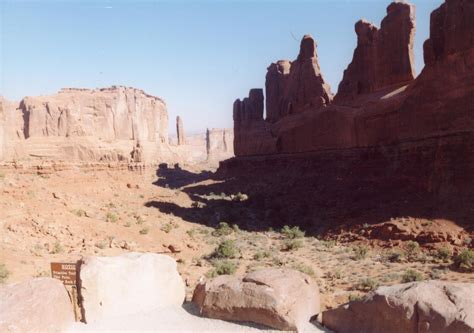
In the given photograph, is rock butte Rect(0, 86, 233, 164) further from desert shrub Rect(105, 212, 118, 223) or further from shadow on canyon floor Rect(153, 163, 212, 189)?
desert shrub Rect(105, 212, 118, 223)

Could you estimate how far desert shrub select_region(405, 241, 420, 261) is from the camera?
15837 millimetres

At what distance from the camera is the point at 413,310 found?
19.5 ft

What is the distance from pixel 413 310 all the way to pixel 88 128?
88737 millimetres

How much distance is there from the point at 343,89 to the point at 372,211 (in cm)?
1624

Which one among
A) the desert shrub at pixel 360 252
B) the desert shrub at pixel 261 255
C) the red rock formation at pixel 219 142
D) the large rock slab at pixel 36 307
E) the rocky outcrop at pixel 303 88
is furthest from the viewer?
the red rock formation at pixel 219 142

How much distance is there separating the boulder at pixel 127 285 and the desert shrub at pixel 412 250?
11235mm

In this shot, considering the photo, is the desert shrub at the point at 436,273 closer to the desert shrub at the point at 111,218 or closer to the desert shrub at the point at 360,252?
the desert shrub at the point at 360,252

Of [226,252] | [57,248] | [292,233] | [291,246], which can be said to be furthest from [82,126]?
[291,246]

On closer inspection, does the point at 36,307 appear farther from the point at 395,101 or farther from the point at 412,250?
the point at 395,101

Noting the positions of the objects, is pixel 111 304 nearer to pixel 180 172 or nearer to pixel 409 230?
pixel 409 230

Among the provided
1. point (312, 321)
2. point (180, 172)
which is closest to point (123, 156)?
point (180, 172)

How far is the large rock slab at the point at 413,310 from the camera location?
5.60 metres

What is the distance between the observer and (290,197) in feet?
101

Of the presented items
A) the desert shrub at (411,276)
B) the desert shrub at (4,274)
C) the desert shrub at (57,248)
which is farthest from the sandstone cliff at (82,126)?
the desert shrub at (411,276)
